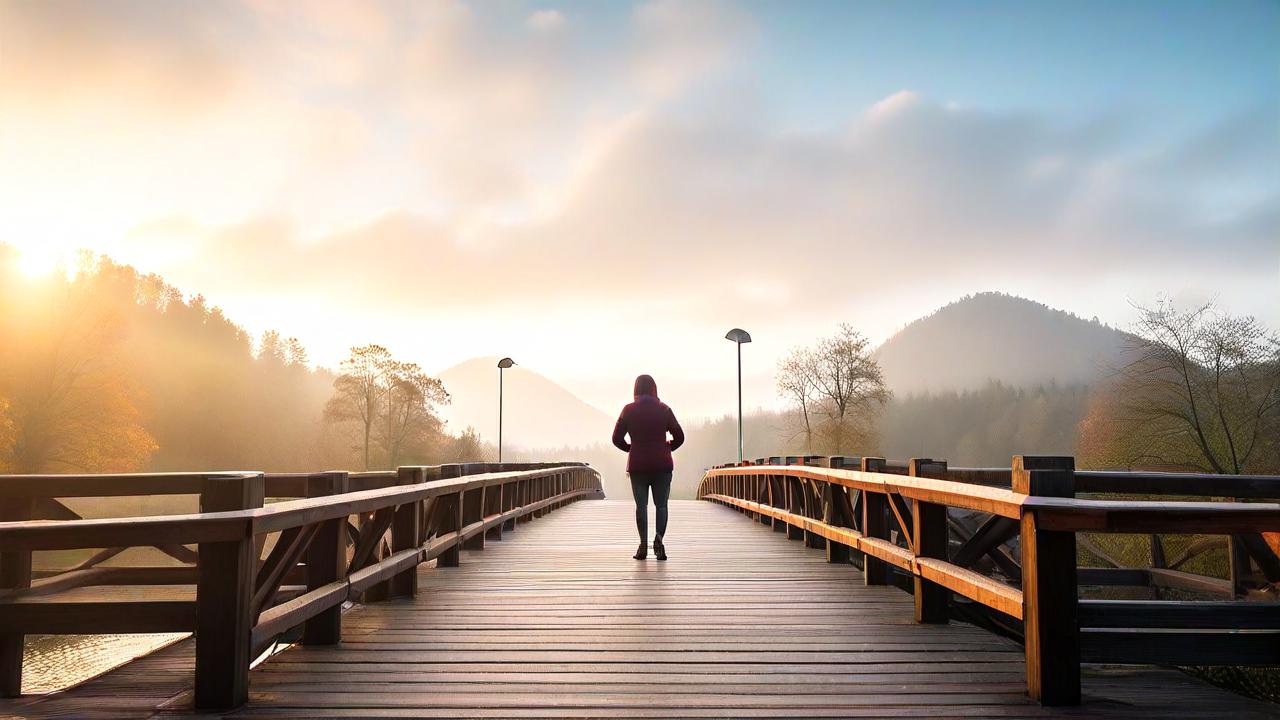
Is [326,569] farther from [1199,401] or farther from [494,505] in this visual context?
[1199,401]

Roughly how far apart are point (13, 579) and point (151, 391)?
57.0 m

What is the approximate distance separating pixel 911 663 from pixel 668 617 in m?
1.87

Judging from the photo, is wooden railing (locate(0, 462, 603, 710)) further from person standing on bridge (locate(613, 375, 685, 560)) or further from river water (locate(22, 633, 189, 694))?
river water (locate(22, 633, 189, 694))

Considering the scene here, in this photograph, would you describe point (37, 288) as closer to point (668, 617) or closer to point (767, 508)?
point (767, 508)

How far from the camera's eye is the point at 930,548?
5.71 metres

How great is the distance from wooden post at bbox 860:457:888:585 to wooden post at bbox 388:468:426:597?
359cm

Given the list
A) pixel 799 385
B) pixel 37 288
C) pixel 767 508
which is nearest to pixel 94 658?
pixel 767 508

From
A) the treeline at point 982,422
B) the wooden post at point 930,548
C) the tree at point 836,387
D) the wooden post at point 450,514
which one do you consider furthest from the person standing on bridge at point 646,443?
the treeline at point 982,422

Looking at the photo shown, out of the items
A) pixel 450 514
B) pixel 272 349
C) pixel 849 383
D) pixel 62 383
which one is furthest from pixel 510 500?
pixel 272 349

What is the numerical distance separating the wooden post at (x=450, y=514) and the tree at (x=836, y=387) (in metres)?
45.3

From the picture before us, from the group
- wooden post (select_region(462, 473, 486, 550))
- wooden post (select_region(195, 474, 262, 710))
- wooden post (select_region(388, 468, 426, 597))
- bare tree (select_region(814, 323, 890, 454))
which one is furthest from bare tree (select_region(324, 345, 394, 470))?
wooden post (select_region(195, 474, 262, 710))

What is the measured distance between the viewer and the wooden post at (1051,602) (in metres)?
3.93

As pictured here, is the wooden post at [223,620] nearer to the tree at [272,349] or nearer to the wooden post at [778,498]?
the wooden post at [778,498]

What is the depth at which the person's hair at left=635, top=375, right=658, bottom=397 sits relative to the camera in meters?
9.60
